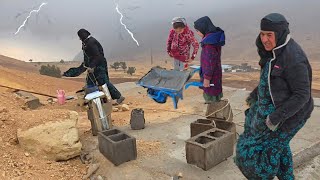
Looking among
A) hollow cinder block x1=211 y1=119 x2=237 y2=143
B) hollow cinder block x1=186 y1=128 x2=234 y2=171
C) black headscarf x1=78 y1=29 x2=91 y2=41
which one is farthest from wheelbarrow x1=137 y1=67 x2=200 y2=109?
black headscarf x1=78 y1=29 x2=91 y2=41

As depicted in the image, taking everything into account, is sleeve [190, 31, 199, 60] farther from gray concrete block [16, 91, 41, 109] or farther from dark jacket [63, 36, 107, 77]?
gray concrete block [16, 91, 41, 109]

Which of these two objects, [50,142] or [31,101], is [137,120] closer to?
[50,142]

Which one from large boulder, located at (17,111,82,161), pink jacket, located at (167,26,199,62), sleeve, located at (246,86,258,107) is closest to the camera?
sleeve, located at (246,86,258,107)

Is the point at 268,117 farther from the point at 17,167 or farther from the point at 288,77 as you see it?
the point at 17,167

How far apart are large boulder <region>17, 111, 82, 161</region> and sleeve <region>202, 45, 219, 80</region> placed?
2064 mm

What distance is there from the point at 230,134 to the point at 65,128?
7.43 ft

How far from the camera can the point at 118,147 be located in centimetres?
434

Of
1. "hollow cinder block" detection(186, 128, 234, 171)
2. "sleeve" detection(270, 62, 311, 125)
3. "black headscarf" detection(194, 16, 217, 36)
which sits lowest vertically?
"hollow cinder block" detection(186, 128, 234, 171)

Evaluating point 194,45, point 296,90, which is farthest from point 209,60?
point 296,90

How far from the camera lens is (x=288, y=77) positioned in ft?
8.50

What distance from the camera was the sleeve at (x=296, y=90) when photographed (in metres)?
2.55

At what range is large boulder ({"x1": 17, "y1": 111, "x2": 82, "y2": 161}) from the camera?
457 cm

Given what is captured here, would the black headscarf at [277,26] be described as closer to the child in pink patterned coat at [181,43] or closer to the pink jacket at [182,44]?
the child in pink patterned coat at [181,43]

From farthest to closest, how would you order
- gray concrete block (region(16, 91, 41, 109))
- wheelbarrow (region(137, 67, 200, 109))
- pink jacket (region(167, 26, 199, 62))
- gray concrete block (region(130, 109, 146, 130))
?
gray concrete block (region(16, 91, 41, 109)) → pink jacket (region(167, 26, 199, 62)) → gray concrete block (region(130, 109, 146, 130)) → wheelbarrow (region(137, 67, 200, 109))
